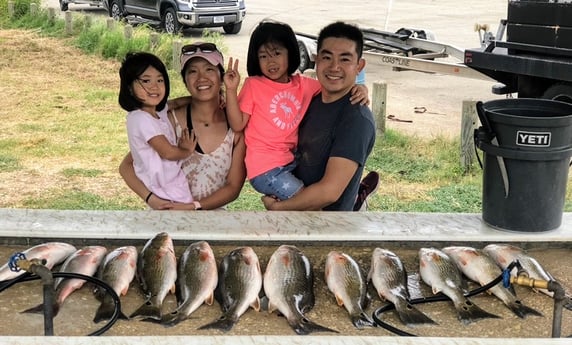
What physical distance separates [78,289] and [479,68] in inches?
260

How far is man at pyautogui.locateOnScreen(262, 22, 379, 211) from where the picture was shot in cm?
357

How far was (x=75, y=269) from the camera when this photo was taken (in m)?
2.90

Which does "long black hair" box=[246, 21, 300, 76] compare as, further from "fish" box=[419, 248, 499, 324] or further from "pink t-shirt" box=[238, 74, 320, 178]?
"fish" box=[419, 248, 499, 324]

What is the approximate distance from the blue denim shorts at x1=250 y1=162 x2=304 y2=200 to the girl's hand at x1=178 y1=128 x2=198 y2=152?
377 mm

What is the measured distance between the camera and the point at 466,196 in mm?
6988

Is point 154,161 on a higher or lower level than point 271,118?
lower

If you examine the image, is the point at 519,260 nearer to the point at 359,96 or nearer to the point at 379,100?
the point at 359,96

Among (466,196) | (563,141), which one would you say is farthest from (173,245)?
(466,196)

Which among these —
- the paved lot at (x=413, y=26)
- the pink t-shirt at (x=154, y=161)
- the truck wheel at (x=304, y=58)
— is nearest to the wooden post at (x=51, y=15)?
the paved lot at (x=413, y=26)

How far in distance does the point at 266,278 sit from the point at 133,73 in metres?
1.52

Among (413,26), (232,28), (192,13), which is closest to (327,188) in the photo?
(192,13)

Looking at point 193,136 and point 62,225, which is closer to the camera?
point 62,225

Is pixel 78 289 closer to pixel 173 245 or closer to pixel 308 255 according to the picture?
pixel 173 245

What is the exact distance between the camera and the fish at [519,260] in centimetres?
290
